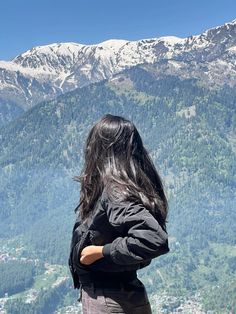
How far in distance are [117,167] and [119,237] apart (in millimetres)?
517

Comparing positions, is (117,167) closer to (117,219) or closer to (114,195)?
(114,195)

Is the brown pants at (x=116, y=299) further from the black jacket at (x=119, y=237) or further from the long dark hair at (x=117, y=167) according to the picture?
the long dark hair at (x=117, y=167)

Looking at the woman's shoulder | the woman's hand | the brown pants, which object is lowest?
the brown pants

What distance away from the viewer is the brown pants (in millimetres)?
4031

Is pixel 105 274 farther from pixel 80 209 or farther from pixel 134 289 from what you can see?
pixel 80 209

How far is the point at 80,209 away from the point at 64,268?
19863cm

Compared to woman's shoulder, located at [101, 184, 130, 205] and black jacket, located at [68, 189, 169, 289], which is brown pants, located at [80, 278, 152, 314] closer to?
black jacket, located at [68, 189, 169, 289]

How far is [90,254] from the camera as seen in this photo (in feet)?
13.3

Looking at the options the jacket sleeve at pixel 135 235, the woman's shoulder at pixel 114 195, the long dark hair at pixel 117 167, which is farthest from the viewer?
the long dark hair at pixel 117 167

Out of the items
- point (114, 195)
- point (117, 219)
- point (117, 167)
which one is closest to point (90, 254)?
point (117, 219)

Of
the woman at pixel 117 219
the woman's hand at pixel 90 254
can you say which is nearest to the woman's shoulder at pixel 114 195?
the woman at pixel 117 219

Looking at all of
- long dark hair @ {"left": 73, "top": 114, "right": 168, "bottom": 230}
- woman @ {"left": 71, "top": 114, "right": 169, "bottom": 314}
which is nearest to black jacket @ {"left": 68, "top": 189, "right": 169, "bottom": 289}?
woman @ {"left": 71, "top": 114, "right": 169, "bottom": 314}

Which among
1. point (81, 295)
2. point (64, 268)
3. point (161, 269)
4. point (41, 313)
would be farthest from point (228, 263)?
point (81, 295)

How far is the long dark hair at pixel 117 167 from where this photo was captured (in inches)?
163
